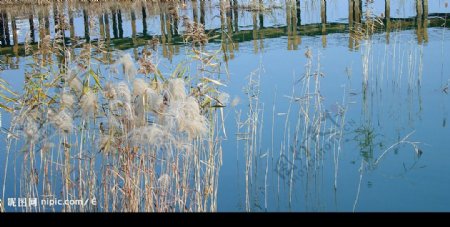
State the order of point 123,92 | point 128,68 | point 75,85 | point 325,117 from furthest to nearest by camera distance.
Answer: point 325,117 → point 75,85 → point 128,68 → point 123,92

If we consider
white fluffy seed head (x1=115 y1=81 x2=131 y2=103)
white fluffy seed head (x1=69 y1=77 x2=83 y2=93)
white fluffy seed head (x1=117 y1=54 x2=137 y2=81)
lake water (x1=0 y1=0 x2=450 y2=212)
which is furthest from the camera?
lake water (x1=0 y1=0 x2=450 y2=212)

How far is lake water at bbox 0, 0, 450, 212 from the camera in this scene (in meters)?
5.55

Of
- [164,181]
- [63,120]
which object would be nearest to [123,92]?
[63,120]

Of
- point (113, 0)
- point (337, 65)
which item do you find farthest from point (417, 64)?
point (113, 0)

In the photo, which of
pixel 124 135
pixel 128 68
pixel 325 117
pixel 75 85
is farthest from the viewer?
pixel 325 117

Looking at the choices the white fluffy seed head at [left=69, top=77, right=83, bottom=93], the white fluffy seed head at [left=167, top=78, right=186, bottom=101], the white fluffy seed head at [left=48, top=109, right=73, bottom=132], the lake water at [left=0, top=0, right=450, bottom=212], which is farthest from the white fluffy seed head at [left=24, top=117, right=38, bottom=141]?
the white fluffy seed head at [left=167, top=78, right=186, bottom=101]

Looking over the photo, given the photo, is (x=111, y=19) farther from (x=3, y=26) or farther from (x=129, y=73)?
(x=129, y=73)

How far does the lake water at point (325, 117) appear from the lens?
5.55 metres

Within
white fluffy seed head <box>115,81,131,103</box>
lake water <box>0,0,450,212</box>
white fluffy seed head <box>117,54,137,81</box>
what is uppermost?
white fluffy seed head <box>117,54,137,81</box>

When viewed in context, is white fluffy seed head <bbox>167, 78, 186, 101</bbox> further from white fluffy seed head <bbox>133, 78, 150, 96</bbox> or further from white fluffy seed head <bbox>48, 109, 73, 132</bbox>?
white fluffy seed head <bbox>48, 109, 73, 132</bbox>

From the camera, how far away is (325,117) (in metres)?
6.66

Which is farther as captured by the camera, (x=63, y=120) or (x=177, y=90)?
(x=63, y=120)

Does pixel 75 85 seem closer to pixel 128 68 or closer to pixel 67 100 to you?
pixel 67 100

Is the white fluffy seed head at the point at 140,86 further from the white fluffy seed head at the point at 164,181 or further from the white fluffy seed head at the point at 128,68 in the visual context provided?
the white fluffy seed head at the point at 164,181
